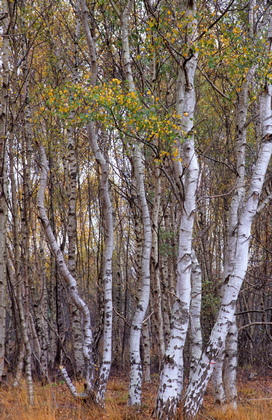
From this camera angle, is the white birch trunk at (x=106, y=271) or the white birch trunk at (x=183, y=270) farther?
the white birch trunk at (x=106, y=271)

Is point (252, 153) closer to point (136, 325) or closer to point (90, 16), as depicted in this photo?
point (90, 16)

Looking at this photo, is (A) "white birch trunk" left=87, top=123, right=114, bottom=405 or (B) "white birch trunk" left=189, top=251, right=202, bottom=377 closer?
(A) "white birch trunk" left=87, top=123, right=114, bottom=405

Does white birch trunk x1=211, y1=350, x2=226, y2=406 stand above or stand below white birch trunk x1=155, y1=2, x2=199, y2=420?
below

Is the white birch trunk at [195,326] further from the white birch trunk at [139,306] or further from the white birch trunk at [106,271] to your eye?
the white birch trunk at [106,271]

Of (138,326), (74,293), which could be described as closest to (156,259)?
(138,326)

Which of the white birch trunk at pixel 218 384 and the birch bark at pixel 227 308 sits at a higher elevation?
the birch bark at pixel 227 308

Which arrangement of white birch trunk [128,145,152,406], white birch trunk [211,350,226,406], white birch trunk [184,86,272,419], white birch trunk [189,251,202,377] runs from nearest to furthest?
white birch trunk [184,86,272,419], white birch trunk [128,145,152,406], white birch trunk [189,251,202,377], white birch trunk [211,350,226,406]

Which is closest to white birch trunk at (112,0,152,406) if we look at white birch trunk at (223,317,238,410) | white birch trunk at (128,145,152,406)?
white birch trunk at (128,145,152,406)

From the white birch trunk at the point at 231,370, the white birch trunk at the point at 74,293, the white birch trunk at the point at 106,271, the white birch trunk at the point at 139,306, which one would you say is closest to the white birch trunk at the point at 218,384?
the white birch trunk at the point at 231,370

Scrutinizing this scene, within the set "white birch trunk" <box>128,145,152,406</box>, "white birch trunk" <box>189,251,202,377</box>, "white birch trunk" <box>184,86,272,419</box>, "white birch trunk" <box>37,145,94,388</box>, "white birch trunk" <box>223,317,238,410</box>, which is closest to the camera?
"white birch trunk" <box>184,86,272,419</box>

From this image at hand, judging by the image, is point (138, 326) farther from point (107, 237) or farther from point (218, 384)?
point (218, 384)

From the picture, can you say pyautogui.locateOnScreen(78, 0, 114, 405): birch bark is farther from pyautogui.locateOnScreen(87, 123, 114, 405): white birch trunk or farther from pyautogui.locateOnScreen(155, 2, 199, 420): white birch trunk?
pyautogui.locateOnScreen(155, 2, 199, 420): white birch trunk

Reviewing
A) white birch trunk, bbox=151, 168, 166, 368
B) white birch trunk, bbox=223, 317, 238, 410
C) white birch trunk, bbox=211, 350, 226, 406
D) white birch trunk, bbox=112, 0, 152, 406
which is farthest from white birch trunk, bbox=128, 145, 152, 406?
white birch trunk, bbox=151, 168, 166, 368

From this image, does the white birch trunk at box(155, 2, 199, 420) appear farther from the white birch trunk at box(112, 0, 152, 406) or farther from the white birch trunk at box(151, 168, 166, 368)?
the white birch trunk at box(151, 168, 166, 368)
